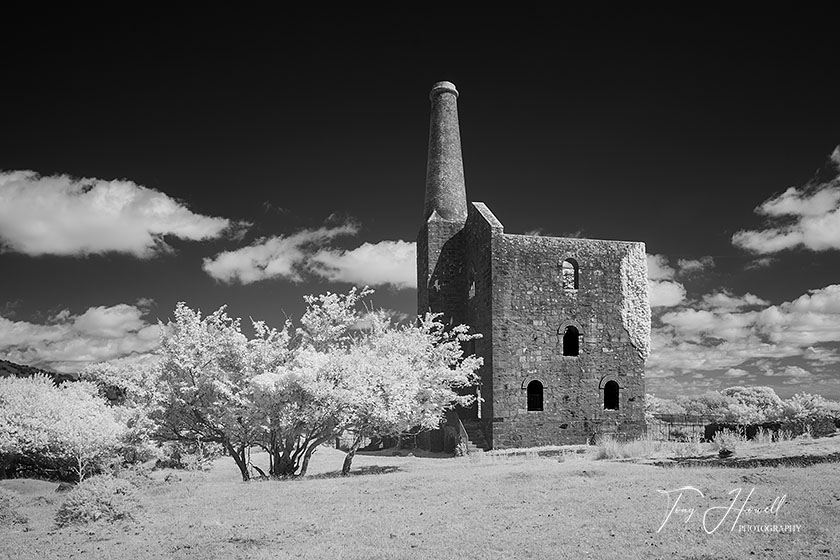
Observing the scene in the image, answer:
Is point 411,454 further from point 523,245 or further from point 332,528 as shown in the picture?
point 332,528

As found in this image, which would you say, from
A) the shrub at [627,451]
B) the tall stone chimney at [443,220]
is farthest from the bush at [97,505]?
the tall stone chimney at [443,220]

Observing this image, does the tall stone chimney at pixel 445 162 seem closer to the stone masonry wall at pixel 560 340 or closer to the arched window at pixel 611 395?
the stone masonry wall at pixel 560 340

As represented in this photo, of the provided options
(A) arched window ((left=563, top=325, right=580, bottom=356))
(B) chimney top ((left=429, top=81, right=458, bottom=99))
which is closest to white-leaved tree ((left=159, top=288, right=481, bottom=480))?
(A) arched window ((left=563, top=325, right=580, bottom=356))

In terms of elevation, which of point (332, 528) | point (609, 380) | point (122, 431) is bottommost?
point (332, 528)

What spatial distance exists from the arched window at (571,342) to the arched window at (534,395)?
171cm

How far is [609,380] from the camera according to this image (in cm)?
2523

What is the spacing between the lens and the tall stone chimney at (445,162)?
1167 inches

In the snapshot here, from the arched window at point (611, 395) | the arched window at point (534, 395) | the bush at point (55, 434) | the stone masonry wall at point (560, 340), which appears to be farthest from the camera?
the arched window at point (611, 395)

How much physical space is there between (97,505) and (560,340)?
56.7ft

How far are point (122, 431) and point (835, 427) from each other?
72.4ft

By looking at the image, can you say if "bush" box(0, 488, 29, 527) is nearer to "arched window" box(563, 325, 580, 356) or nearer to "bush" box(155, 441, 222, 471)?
"bush" box(155, 441, 222, 471)

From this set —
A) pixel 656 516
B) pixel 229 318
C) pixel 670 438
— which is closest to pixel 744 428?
pixel 670 438

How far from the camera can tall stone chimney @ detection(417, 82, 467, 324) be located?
28.3 m

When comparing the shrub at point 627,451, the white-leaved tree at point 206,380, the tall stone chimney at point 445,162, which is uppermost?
the tall stone chimney at point 445,162
